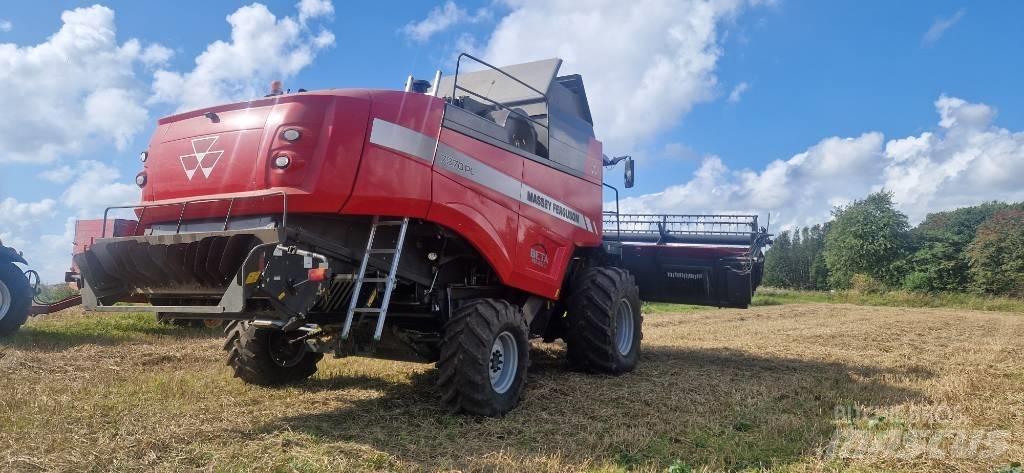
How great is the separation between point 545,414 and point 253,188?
9.05 ft

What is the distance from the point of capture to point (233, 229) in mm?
4695

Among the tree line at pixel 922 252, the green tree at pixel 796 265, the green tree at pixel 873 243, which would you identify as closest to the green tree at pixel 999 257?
the tree line at pixel 922 252

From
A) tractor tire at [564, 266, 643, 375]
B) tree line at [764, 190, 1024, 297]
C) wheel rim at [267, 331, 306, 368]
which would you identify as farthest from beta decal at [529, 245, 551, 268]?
tree line at [764, 190, 1024, 297]

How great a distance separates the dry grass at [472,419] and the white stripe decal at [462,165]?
5.83ft

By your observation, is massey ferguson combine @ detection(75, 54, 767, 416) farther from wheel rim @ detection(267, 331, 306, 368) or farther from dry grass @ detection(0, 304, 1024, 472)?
dry grass @ detection(0, 304, 1024, 472)

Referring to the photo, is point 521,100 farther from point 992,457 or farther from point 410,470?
point 992,457

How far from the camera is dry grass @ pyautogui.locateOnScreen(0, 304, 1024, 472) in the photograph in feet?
12.9

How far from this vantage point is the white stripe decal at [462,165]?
4.86 m

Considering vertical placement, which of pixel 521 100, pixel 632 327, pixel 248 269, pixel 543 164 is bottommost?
pixel 632 327

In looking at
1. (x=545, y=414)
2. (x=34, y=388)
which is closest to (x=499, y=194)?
(x=545, y=414)

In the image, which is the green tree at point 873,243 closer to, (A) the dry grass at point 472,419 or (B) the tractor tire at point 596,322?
(A) the dry grass at point 472,419

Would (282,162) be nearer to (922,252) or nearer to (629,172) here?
(629,172)

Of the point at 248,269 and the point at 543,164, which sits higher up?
the point at 543,164

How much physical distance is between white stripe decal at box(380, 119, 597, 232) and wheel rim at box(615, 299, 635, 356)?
1.51 meters
